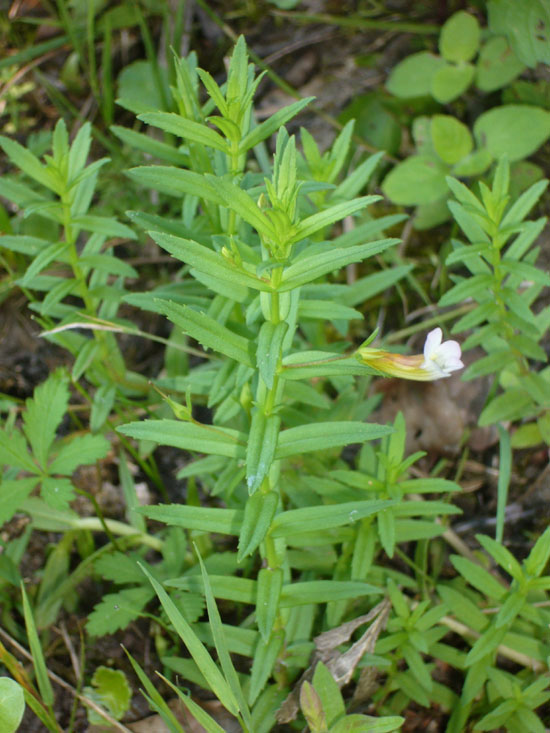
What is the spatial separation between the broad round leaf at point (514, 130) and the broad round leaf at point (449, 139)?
108 mm

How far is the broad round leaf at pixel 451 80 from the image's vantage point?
10.6 feet

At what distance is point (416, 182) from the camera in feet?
10.3

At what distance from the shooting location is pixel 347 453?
9.39 feet

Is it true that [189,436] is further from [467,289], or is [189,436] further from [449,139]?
[449,139]

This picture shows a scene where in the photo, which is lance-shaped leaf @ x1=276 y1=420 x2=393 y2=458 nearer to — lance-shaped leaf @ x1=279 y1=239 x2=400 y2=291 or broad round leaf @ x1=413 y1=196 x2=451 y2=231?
lance-shaped leaf @ x1=279 y1=239 x2=400 y2=291

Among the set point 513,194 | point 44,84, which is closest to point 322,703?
point 513,194

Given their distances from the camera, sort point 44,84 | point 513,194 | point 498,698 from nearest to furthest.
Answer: point 498,698
point 513,194
point 44,84

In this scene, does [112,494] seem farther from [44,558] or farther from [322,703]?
[322,703]

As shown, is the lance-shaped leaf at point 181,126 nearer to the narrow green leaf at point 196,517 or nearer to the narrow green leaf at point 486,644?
the narrow green leaf at point 196,517

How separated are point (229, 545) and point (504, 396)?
110cm

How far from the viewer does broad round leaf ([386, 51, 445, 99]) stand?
3365mm

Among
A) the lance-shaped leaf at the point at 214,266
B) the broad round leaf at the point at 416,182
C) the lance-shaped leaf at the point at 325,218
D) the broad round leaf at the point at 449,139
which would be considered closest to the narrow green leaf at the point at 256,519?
the lance-shaped leaf at the point at 214,266

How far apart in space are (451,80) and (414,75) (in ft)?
0.73

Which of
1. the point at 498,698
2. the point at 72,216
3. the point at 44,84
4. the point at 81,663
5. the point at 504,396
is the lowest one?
the point at 498,698
